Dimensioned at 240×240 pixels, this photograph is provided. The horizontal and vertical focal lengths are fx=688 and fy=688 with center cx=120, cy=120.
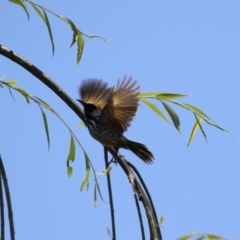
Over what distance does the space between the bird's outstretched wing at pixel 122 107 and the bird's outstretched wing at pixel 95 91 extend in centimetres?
6

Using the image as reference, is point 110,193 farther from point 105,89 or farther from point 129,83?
point 105,89

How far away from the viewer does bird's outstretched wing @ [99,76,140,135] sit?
10.4 feet

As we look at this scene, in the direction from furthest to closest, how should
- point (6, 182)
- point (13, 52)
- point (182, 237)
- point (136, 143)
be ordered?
1. point (136, 143)
2. point (13, 52)
3. point (6, 182)
4. point (182, 237)

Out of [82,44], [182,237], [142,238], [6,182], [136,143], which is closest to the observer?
[182,237]

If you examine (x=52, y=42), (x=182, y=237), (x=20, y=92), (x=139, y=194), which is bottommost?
(x=182, y=237)

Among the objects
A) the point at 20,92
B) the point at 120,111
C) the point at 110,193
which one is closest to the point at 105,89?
the point at 120,111

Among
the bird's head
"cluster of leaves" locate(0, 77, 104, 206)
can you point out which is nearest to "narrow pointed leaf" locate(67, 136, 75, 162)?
"cluster of leaves" locate(0, 77, 104, 206)

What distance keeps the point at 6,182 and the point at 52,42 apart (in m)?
0.75

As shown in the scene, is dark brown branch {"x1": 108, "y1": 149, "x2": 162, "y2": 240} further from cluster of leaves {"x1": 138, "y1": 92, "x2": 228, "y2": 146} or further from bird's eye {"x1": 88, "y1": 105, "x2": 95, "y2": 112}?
bird's eye {"x1": 88, "y1": 105, "x2": 95, "y2": 112}

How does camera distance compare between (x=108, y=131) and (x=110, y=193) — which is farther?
(x=108, y=131)

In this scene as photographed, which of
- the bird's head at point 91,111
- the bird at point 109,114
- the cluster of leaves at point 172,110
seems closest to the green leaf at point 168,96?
the cluster of leaves at point 172,110

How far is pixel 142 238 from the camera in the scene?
1833 mm

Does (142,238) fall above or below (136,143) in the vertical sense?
below

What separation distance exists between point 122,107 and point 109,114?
0.38 meters
